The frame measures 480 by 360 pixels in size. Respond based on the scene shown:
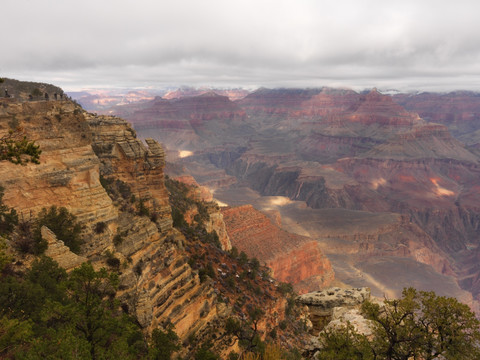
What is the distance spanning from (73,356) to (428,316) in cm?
1801

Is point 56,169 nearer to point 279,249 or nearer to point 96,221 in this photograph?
point 96,221

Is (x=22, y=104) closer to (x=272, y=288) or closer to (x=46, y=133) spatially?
(x=46, y=133)

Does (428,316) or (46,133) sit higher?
(46,133)

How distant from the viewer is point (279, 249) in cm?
8406

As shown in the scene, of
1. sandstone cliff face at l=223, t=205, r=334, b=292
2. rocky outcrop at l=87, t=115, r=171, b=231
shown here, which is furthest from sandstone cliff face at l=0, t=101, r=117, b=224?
sandstone cliff face at l=223, t=205, r=334, b=292

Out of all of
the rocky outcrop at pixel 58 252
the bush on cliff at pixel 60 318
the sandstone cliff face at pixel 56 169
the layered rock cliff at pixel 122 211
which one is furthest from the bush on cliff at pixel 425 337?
the sandstone cliff face at pixel 56 169

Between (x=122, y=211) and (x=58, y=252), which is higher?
(x=122, y=211)

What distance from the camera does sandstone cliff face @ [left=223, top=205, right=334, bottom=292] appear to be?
80.9 meters

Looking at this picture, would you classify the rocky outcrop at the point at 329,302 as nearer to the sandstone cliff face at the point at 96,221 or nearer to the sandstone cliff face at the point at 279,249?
the sandstone cliff face at the point at 96,221

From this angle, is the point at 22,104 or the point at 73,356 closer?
the point at 73,356

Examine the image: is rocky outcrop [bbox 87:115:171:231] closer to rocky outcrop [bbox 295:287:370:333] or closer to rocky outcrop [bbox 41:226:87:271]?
rocky outcrop [bbox 41:226:87:271]

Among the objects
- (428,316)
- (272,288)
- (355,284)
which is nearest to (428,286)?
(355,284)

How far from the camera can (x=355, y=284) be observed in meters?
103

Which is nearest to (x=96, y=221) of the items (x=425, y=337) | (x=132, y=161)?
(x=132, y=161)
